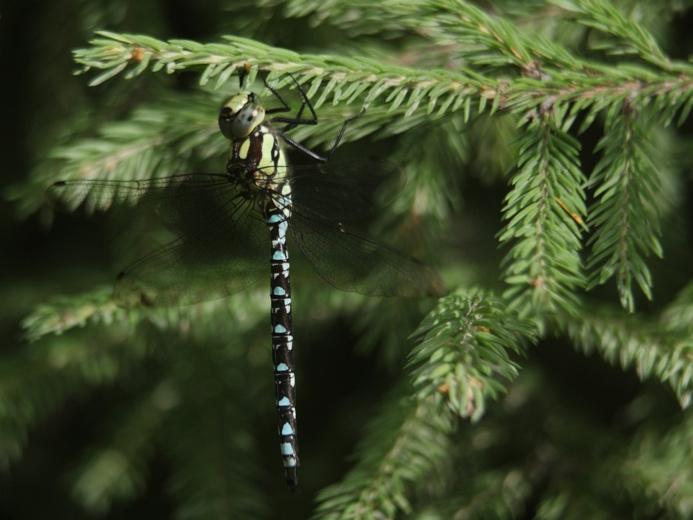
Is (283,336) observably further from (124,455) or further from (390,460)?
(124,455)

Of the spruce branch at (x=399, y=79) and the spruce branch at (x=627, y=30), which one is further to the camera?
the spruce branch at (x=627, y=30)

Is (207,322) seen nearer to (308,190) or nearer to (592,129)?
(308,190)

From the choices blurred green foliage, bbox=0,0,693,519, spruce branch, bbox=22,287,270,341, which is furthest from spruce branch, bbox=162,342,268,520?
spruce branch, bbox=22,287,270,341

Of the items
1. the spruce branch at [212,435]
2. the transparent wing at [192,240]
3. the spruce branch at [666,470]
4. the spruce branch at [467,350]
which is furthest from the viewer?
the spruce branch at [212,435]

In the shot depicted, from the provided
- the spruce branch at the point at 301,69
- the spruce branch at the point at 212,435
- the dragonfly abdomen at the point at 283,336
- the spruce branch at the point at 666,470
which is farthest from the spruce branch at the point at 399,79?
the spruce branch at the point at 212,435

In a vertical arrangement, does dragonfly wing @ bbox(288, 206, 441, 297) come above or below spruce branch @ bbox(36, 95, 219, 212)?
below

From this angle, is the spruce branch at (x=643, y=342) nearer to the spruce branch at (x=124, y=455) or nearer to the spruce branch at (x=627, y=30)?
the spruce branch at (x=627, y=30)

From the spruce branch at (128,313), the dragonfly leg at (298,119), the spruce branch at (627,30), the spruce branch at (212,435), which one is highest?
the spruce branch at (627,30)

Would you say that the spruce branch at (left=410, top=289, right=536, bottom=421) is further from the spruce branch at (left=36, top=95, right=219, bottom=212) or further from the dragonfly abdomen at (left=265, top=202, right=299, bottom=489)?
the spruce branch at (left=36, top=95, right=219, bottom=212)
